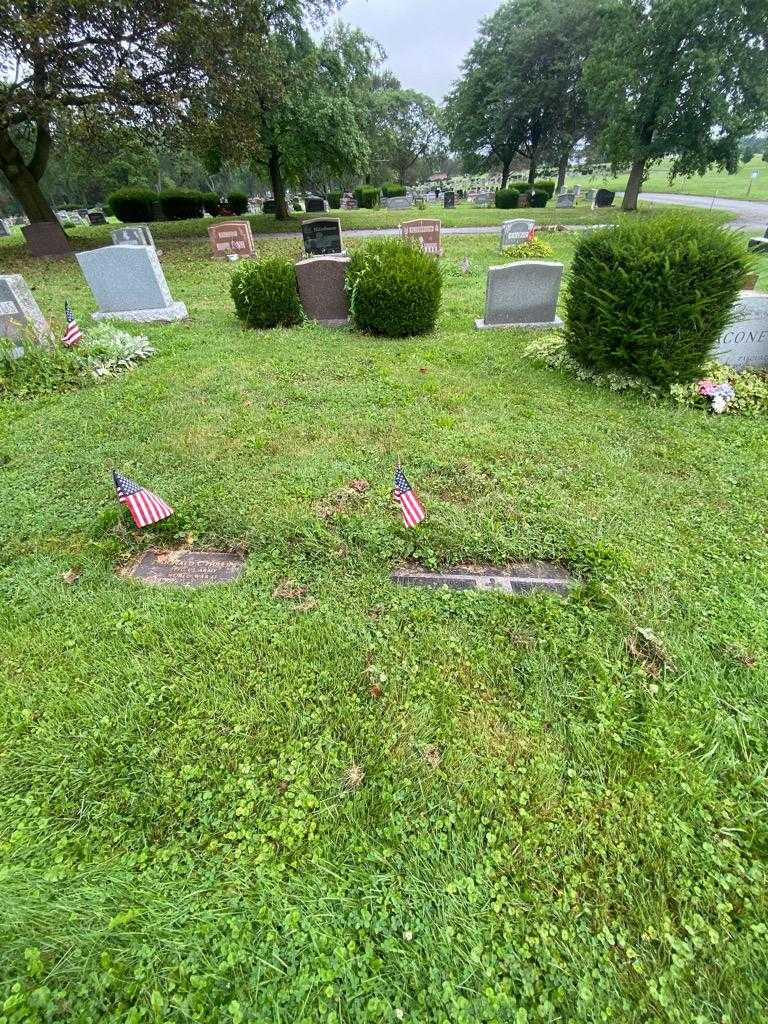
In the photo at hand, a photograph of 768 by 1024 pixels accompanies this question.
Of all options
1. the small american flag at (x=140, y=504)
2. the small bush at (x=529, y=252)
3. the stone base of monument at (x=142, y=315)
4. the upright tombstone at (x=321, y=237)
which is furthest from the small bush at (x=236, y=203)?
the small american flag at (x=140, y=504)

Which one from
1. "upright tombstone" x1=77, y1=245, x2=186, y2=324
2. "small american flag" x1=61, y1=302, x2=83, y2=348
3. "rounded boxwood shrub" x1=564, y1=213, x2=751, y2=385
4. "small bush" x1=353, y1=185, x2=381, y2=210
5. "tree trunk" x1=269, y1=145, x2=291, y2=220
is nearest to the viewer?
"rounded boxwood shrub" x1=564, y1=213, x2=751, y2=385

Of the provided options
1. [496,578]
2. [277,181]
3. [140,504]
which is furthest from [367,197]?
[496,578]

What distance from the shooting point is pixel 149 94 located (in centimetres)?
1261

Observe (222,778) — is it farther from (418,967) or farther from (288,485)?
(288,485)

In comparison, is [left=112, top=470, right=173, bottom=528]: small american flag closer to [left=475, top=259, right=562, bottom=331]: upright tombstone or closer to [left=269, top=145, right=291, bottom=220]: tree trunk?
[left=475, top=259, right=562, bottom=331]: upright tombstone

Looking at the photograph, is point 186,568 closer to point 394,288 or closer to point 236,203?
point 394,288

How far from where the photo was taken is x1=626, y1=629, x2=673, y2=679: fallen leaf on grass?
2234mm

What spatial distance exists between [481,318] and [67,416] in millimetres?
6039

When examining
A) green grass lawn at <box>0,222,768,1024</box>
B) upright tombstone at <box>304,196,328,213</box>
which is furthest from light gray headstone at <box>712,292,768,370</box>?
upright tombstone at <box>304,196,328,213</box>

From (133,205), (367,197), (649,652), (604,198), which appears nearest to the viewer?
(649,652)

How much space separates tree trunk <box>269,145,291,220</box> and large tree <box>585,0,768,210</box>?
45.8 ft

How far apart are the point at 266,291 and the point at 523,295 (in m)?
3.88

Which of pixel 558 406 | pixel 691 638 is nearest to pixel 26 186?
pixel 558 406

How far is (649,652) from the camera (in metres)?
2.31
